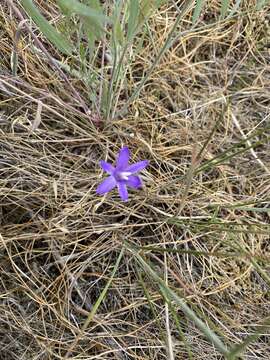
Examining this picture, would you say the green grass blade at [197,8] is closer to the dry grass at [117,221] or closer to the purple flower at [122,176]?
the dry grass at [117,221]

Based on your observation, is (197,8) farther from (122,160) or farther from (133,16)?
(122,160)

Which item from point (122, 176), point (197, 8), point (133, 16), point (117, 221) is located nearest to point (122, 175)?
point (122, 176)

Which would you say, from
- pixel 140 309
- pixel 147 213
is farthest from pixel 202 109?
pixel 140 309

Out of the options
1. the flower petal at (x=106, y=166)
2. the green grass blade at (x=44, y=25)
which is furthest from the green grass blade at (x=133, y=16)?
the flower petal at (x=106, y=166)

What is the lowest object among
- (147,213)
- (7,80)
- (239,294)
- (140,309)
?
(239,294)

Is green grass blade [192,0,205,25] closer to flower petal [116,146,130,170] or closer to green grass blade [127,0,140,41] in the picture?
green grass blade [127,0,140,41]

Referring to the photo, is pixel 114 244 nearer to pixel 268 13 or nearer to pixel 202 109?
pixel 202 109

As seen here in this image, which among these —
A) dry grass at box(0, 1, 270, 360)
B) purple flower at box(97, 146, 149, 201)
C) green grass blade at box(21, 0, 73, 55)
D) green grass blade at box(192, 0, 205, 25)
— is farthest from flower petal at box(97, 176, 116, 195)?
green grass blade at box(192, 0, 205, 25)
